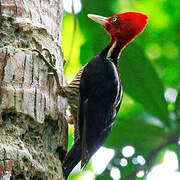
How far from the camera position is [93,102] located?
2.48 meters

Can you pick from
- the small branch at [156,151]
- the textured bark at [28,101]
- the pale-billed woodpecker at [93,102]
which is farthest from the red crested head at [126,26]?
the small branch at [156,151]

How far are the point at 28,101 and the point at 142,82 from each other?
1358 mm

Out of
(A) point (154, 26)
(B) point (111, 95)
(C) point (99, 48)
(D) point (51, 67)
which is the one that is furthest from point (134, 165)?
(A) point (154, 26)

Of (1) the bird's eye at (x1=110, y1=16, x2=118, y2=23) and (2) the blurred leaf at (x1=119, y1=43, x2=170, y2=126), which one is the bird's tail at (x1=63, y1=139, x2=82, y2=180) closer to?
(2) the blurred leaf at (x1=119, y1=43, x2=170, y2=126)

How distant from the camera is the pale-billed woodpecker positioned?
2314 millimetres

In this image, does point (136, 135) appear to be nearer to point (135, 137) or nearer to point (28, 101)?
point (135, 137)

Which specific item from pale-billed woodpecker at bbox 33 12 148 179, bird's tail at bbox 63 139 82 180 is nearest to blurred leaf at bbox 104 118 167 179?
pale-billed woodpecker at bbox 33 12 148 179

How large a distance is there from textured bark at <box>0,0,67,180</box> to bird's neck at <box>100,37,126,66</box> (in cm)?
53

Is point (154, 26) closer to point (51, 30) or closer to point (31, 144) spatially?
point (51, 30)

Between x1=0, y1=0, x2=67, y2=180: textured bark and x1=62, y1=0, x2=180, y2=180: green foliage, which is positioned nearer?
x1=0, y1=0, x2=67, y2=180: textured bark

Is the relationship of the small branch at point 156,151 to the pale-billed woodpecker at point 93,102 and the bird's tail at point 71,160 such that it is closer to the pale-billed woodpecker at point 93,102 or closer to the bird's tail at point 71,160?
the pale-billed woodpecker at point 93,102

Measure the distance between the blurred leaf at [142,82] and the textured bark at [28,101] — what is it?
0.76m

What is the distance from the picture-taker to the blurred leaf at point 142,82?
9.84 ft

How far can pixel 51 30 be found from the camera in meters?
2.60
